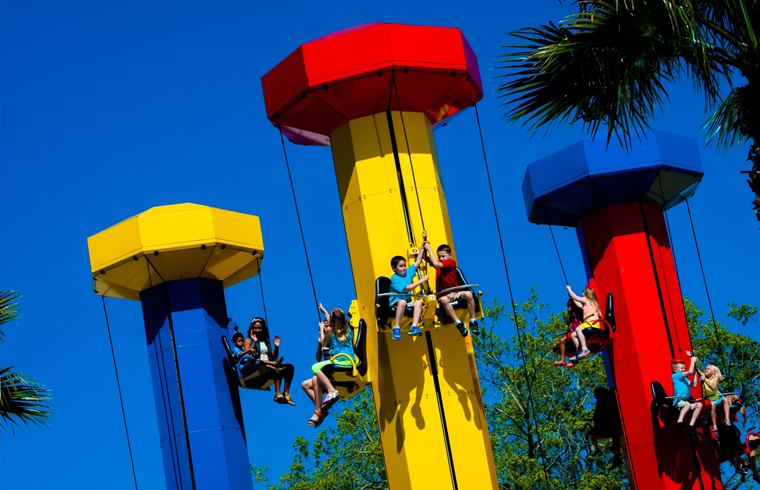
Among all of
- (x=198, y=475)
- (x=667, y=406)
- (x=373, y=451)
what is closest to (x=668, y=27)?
(x=667, y=406)

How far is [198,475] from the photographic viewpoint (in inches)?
703

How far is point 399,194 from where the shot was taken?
17.3 meters

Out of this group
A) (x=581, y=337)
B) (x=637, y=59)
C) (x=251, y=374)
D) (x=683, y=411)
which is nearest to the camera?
(x=637, y=59)

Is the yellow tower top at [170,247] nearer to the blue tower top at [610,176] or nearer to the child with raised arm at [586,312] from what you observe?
the blue tower top at [610,176]

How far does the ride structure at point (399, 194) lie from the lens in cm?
1630

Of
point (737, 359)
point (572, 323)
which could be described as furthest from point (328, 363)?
point (737, 359)

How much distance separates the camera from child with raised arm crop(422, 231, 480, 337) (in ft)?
52.5

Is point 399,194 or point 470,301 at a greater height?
point 399,194

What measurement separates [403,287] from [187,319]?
15.6 ft

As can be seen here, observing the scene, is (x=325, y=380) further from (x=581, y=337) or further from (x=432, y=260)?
(x=581, y=337)

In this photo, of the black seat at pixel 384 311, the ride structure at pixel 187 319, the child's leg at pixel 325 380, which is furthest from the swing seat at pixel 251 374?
the black seat at pixel 384 311

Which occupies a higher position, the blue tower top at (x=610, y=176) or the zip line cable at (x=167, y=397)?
the blue tower top at (x=610, y=176)

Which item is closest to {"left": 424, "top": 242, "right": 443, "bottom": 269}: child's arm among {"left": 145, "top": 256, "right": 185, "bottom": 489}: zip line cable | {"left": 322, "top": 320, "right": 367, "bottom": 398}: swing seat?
{"left": 322, "top": 320, "right": 367, "bottom": 398}: swing seat

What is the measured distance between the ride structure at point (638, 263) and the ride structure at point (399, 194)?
2.86m
